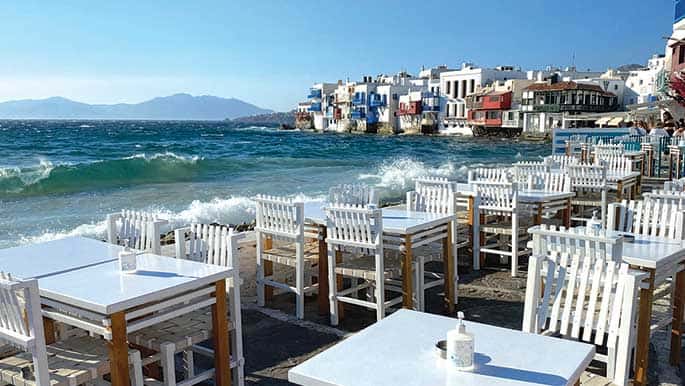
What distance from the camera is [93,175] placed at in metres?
23.1

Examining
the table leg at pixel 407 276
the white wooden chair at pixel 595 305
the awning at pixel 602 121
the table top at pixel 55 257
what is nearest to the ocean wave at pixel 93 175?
the table top at pixel 55 257

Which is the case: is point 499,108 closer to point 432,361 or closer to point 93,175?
point 93,175

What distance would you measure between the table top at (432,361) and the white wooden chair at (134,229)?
2606 mm

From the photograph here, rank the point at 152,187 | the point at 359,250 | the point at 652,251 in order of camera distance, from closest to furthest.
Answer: the point at 652,251 → the point at 359,250 → the point at 152,187

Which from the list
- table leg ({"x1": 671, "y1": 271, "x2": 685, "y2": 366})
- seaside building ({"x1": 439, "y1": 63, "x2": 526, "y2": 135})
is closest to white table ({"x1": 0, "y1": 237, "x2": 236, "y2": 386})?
table leg ({"x1": 671, "y1": 271, "x2": 685, "y2": 366})

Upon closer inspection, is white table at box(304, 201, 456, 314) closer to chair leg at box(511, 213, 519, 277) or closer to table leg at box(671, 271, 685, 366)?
chair leg at box(511, 213, 519, 277)

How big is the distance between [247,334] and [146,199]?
13.7 m

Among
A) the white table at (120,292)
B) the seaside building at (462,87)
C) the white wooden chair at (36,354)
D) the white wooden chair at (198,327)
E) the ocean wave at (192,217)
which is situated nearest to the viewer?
the white wooden chair at (36,354)

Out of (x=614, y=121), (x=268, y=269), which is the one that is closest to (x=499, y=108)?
(x=614, y=121)

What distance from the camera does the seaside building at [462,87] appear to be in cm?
6700

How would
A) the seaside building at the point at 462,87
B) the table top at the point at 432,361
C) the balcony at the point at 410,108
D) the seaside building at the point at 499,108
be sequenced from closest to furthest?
the table top at the point at 432,361 → the seaside building at the point at 499,108 → the seaside building at the point at 462,87 → the balcony at the point at 410,108

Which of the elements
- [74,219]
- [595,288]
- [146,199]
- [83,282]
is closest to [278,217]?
[83,282]

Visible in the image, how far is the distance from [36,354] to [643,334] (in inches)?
135

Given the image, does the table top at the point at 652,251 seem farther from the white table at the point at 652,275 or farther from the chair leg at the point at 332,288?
the chair leg at the point at 332,288
